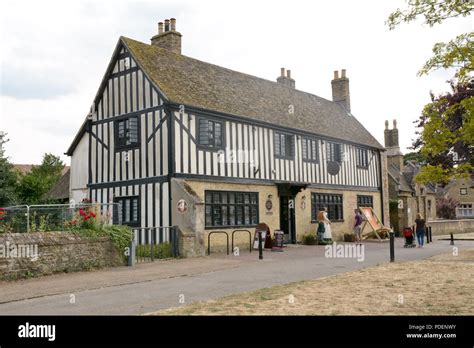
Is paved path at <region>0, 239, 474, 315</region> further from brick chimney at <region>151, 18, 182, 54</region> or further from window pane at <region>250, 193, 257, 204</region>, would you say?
brick chimney at <region>151, 18, 182, 54</region>

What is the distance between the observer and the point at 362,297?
812 cm

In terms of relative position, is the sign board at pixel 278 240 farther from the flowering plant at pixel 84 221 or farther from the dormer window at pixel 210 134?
the flowering plant at pixel 84 221

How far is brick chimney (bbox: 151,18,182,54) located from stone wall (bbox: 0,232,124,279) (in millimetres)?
11402

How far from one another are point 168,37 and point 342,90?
14568mm

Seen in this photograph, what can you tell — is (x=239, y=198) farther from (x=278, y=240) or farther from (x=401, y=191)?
(x=401, y=191)

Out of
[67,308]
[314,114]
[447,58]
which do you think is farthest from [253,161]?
[67,308]

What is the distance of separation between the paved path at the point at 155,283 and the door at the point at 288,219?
21.0ft

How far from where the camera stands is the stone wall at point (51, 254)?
11.7 meters

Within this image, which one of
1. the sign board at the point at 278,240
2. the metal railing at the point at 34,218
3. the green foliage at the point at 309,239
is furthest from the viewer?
the green foliage at the point at 309,239

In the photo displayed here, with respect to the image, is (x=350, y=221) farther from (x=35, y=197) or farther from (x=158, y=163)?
(x=35, y=197)

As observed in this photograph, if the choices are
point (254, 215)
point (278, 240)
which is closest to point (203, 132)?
point (254, 215)

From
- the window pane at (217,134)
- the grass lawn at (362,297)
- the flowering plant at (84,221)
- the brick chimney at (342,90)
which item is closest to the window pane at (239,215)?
the window pane at (217,134)

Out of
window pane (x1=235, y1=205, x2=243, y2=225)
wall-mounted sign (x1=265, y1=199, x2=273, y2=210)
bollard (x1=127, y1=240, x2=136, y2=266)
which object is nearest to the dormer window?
window pane (x1=235, y1=205, x2=243, y2=225)
